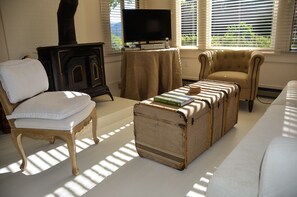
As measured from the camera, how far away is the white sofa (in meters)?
0.65

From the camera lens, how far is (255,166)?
1.10m

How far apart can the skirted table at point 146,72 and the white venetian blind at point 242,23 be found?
924 millimetres

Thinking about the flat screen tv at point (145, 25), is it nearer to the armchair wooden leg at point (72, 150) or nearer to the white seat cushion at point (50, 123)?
the white seat cushion at point (50, 123)

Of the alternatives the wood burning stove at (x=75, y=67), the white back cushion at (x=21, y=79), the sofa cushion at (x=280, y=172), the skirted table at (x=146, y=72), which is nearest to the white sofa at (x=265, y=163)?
the sofa cushion at (x=280, y=172)

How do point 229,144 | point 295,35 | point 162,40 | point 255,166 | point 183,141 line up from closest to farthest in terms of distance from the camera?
1. point 255,166
2. point 183,141
3. point 229,144
4. point 295,35
5. point 162,40

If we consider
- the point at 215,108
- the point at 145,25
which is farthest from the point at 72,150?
the point at 145,25

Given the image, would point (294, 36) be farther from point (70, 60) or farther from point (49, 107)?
point (49, 107)

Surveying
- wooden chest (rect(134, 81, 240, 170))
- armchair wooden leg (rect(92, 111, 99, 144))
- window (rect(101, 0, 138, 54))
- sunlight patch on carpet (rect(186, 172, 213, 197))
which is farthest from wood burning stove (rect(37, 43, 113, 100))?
sunlight patch on carpet (rect(186, 172, 213, 197))

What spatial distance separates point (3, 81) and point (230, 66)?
300cm

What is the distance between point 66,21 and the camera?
2.83 m

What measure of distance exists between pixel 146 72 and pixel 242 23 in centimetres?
176

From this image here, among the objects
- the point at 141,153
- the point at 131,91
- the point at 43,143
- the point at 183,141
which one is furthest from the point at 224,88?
the point at 43,143

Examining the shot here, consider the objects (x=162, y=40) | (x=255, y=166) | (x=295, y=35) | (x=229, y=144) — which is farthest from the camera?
(x=162, y=40)

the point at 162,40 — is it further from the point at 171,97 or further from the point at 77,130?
the point at 77,130
